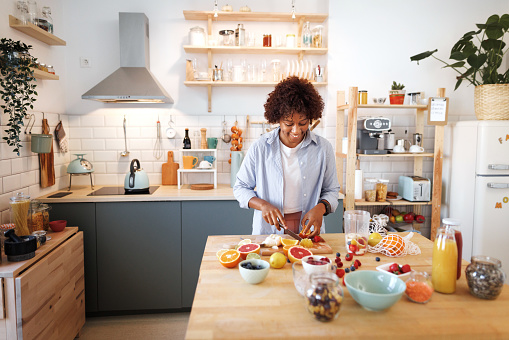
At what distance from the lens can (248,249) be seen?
1.77 m

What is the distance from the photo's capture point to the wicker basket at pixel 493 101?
11.0 feet

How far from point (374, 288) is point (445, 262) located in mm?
283

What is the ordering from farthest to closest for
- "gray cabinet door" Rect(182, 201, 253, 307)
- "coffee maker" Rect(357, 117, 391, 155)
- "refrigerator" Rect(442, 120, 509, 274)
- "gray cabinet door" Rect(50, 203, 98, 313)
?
"coffee maker" Rect(357, 117, 391, 155), "refrigerator" Rect(442, 120, 509, 274), "gray cabinet door" Rect(182, 201, 253, 307), "gray cabinet door" Rect(50, 203, 98, 313)

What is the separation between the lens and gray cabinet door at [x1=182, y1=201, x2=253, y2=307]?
3.24 meters

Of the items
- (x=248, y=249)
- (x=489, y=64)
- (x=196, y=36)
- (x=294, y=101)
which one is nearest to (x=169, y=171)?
(x=196, y=36)

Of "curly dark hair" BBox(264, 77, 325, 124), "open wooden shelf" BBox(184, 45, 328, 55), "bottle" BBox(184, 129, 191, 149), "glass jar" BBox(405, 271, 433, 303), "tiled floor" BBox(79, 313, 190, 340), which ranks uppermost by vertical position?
"open wooden shelf" BBox(184, 45, 328, 55)

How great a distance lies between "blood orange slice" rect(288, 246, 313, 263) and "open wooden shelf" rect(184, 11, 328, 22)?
2.57m

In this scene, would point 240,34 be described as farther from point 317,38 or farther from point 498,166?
point 498,166

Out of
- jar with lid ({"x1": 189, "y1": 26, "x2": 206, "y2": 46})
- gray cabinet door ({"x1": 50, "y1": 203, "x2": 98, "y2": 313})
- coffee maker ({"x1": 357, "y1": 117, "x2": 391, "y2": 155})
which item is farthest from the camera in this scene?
jar with lid ({"x1": 189, "y1": 26, "x2": 206, "y2": 46})

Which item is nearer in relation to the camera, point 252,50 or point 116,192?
point 116,192

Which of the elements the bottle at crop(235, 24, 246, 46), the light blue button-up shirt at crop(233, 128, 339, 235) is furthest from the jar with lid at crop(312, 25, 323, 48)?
the light blue button-up shirt at crop(233, 128, 339, 235)

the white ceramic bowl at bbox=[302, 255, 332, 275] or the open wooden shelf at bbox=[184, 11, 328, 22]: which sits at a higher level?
the open wooden shelf at bbox=[184, 11, 328, 22]

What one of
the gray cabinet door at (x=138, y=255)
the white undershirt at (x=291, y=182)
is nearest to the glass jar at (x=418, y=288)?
the white undershirt at (x=291, y=182)

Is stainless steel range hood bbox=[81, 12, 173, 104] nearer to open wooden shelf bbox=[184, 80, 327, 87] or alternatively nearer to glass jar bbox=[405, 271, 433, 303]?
open wooden shelf bbox=[184, 80, 327, 87]
